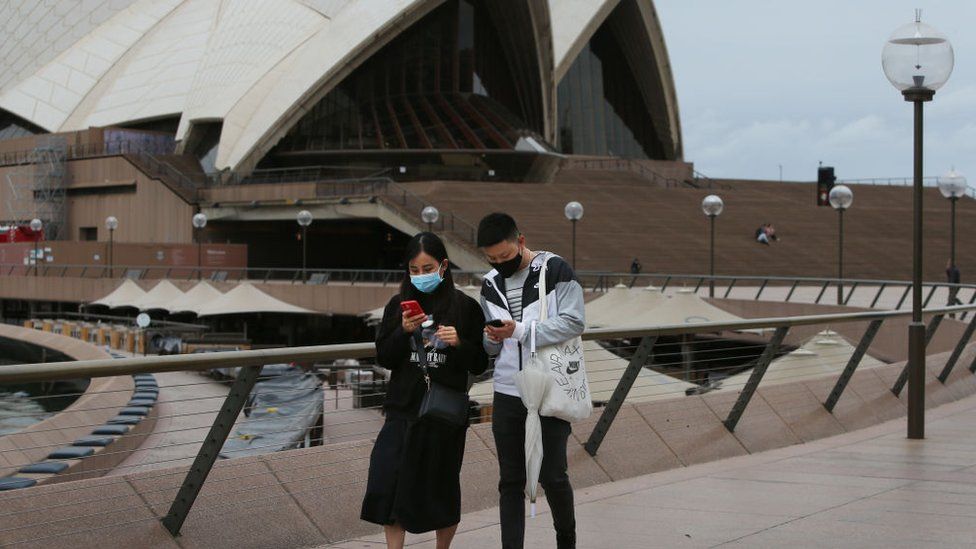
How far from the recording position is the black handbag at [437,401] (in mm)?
4801

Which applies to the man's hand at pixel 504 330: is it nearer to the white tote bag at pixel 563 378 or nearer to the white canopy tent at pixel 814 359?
the white tote bag at pixel 563 378

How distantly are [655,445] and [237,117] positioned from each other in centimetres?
4582

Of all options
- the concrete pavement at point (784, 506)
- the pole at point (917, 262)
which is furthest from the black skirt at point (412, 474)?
the pole at point (917, 262)

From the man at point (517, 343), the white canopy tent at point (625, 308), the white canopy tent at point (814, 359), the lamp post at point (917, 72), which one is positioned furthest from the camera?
the white canopy tent at point (625, 308)

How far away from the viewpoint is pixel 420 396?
489 centimetres

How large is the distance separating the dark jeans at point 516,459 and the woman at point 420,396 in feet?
0.65

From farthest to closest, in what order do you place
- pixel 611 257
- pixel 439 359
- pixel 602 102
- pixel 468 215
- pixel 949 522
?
1. pixel 602 102
2. pixel 468 215
3. pixel 611 257
4. pixel 949 522
5. pixel 439 359

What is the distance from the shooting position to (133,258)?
41.5 meters

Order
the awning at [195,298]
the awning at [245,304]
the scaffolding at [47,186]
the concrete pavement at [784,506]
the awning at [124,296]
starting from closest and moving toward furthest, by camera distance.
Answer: the concrete pavement at [784,506]
the awning at [245,304]
the awning at [195,298]
the awning at [124,296]
the scaffolding at [47,186]

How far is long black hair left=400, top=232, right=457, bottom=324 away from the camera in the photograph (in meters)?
4.80

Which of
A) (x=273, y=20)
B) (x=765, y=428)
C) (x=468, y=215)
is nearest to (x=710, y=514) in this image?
(x=765, y=428)

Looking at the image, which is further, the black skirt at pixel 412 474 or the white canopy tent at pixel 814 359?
the white canopy tent at pixel 814 359

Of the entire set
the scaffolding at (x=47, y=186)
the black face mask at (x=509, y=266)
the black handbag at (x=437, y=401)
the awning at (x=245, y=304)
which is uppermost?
the scaffolding at (x=47, y=186)

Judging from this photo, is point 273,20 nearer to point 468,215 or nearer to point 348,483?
point 468,215
